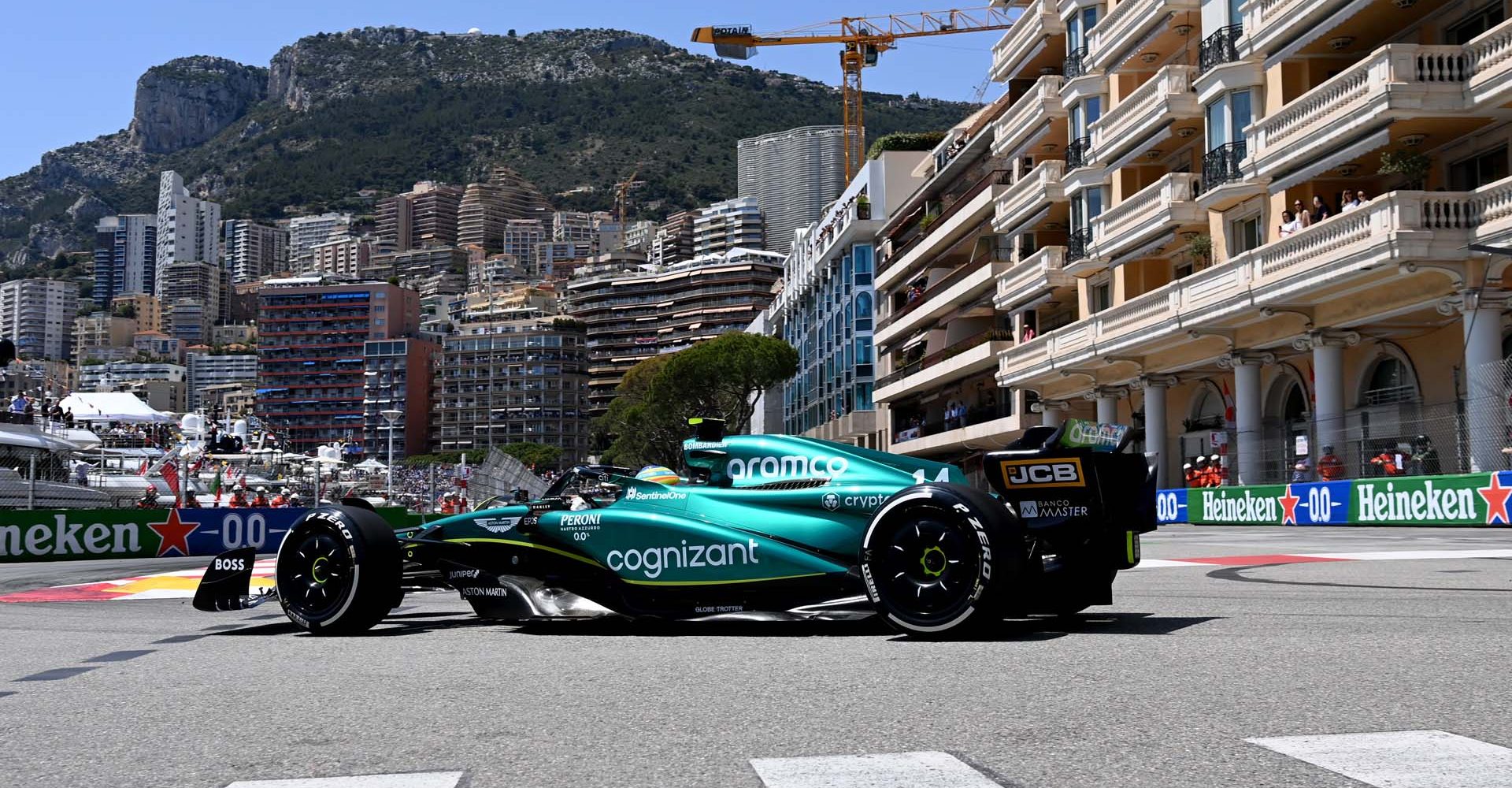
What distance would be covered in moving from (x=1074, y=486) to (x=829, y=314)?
87.8 m

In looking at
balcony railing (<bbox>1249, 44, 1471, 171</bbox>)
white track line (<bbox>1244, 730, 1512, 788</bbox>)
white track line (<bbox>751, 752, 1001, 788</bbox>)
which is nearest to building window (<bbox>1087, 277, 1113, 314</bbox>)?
balcony railing (<bbox>1249, 44, 1471, 171</bbox>)

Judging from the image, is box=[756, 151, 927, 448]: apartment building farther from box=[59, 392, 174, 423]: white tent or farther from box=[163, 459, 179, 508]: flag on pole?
Answer: box=[163, 459, 179, 508]: flag on pole

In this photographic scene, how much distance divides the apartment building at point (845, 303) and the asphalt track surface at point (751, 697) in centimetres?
7197

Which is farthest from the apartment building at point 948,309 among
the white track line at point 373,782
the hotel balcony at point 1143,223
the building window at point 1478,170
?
the white track line at point 373,782

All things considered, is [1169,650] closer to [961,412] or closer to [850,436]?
[961,412]

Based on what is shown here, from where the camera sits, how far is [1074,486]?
25.2 feet

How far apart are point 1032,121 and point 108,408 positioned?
Result: 4805 centimetres

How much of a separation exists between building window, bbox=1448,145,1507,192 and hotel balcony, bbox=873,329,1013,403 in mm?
24830

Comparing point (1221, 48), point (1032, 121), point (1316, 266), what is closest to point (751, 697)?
point (1316, 266)

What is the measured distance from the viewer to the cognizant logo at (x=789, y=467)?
323 inches

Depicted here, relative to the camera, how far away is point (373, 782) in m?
4.06

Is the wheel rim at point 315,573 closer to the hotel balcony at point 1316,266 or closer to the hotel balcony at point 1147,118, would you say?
the hotel balcony at point 1316,266

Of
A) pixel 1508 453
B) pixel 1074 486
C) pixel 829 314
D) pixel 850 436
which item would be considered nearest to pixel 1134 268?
pixel 1508 453

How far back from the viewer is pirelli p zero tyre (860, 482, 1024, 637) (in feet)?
23.2
